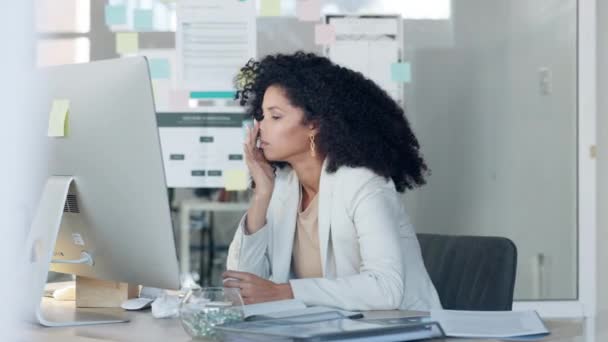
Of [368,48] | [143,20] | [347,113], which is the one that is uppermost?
[143,20]

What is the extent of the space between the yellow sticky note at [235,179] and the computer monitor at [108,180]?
222 centimetres

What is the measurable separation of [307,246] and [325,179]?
0.59ft

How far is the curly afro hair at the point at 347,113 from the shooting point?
242 cm

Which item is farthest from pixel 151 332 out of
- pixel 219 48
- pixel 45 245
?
pixel 219 48

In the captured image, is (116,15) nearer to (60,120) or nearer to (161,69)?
(161,69)

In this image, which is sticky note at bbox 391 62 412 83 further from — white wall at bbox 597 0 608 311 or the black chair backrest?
the black chair backrest

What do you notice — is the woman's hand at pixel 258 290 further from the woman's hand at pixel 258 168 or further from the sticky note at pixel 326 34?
the sticky note at pixel 326 34

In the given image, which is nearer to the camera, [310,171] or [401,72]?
[310,171]

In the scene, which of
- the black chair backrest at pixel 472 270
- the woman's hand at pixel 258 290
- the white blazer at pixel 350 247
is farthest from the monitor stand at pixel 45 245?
the black chair backrest at pixel 472 270

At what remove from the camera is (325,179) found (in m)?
2.33

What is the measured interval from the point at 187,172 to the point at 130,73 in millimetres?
Answer: 2391

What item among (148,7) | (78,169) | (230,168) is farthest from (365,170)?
(148,7)

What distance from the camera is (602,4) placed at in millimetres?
4199

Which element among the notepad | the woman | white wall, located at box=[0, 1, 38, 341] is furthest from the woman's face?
white wall, located at box=[0, 1, 38, 341]
